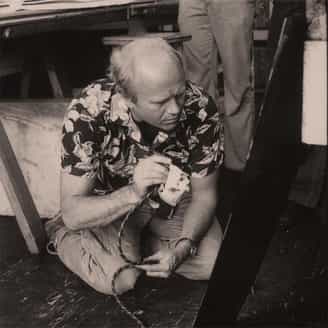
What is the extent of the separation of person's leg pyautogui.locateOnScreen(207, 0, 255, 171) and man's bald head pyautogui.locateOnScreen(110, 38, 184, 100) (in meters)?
1.21

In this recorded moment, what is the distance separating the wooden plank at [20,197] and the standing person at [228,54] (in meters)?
1.10

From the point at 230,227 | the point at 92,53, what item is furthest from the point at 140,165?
the point at 92,53

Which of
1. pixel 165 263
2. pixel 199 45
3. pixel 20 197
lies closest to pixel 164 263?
pixel 165 263

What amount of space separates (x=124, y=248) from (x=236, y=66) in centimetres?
122

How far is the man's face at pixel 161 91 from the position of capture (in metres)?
1.58

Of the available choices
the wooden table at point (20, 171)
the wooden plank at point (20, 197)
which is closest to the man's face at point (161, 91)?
the wooden table at point (20, 171)

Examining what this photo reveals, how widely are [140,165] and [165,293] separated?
523mm

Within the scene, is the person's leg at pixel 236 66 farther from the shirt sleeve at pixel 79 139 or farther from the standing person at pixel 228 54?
the shirt sleeve at pixel 79 139

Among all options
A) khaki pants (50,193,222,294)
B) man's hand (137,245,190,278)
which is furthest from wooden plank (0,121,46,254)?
man's hand (137,245,190,278)

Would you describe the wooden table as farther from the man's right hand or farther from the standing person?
the man's right hand

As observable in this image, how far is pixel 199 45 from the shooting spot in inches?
117

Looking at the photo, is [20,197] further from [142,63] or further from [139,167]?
[142,63]

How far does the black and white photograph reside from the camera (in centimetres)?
131

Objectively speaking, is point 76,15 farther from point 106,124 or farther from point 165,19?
point 165,19
